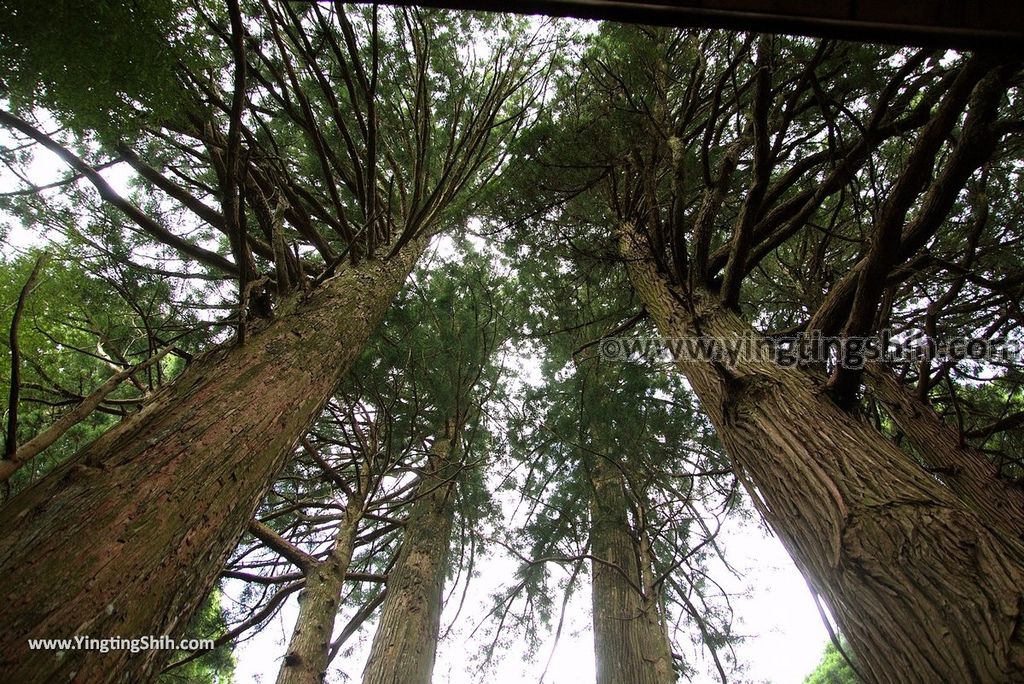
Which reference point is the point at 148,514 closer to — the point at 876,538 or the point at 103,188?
the point at 876,538

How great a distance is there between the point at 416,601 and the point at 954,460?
156 inches

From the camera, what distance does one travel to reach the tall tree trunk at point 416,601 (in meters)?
3.27

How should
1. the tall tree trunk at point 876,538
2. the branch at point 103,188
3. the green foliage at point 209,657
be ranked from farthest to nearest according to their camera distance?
the green foliage at point 209,657, the branch at point 103,188, the tall tree trunk at point 876,538

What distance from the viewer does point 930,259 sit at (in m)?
2.54

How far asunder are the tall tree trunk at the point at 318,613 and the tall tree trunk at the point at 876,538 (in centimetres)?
217

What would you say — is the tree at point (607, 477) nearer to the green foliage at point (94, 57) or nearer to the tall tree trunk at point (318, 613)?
the tall tree trunk at point (318, 613)

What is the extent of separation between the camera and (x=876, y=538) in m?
1.25

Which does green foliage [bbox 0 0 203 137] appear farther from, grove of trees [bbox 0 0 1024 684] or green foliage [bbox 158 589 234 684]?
green foliage [bbox 158 589 234 684]

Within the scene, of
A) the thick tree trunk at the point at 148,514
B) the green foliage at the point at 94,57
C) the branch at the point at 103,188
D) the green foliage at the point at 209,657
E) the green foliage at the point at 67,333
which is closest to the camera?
the thick tree trunk at the point at 148,514

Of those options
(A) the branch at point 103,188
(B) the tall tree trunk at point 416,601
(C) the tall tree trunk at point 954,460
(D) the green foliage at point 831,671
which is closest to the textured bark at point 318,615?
(B) the tall tree trunk at point 416,601

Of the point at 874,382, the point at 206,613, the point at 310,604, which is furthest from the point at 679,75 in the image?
the point at 206,613

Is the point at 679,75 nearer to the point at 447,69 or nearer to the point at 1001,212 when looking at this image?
the point at 447,69

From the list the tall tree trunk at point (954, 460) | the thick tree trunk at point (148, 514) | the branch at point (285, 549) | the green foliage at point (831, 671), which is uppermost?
the green foliage at point (831, 671)

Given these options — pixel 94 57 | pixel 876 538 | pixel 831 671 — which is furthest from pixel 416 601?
pixel 831 671
